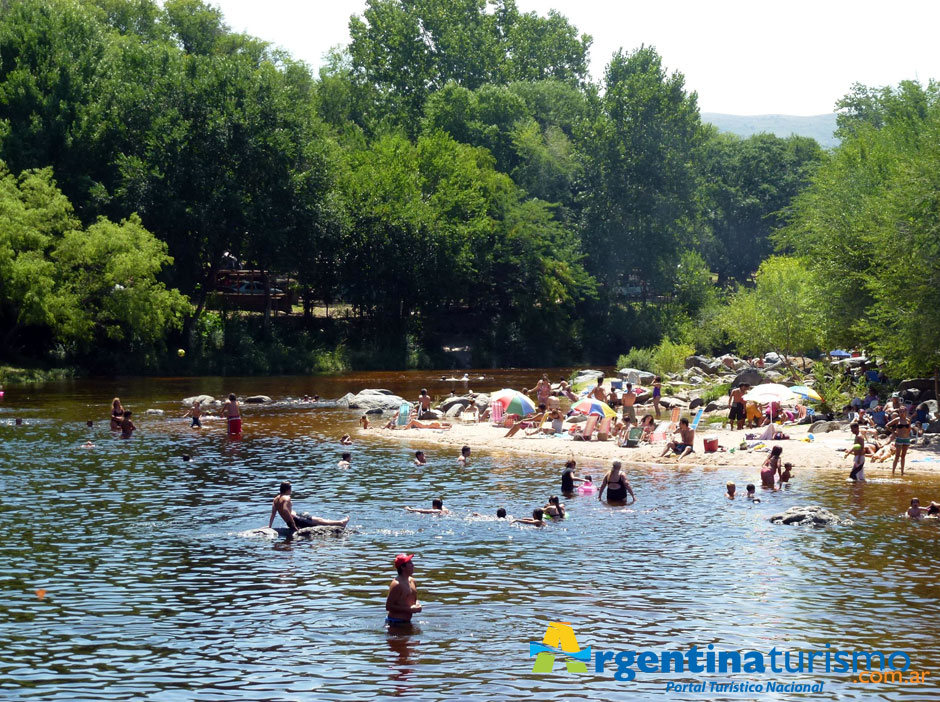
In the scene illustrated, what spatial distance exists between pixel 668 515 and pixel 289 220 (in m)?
47.7

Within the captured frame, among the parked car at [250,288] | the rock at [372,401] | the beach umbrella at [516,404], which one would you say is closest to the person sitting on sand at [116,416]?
the rock at [372,401]

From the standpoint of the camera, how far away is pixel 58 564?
22.7 m

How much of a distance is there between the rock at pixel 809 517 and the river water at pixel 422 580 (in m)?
0.52

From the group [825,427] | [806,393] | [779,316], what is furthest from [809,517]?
[779,316]

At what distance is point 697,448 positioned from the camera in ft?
125

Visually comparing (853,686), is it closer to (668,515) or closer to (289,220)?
(668,515)

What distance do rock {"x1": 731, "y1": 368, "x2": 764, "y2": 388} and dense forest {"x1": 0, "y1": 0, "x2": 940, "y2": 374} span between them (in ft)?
13.8

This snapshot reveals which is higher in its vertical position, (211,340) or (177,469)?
(211,340)

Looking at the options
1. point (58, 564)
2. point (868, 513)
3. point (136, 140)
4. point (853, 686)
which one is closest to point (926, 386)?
point (868, 513)

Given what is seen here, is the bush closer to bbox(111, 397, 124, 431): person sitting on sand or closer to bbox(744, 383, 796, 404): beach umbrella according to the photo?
bbox(744, 383, 796, 404): beach umbrella

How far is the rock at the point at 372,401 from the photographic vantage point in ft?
169

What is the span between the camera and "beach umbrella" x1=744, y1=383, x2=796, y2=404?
42719 mm

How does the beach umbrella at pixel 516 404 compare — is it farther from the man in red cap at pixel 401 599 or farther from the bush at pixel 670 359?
the bush at pixel 670 359

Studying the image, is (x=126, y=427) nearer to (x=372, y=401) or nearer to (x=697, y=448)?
(x=372, y=401)
